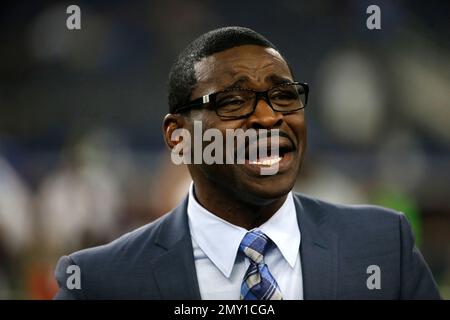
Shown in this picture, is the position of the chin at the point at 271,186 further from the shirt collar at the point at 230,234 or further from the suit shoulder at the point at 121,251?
the suit shoulder at the point at 121,251

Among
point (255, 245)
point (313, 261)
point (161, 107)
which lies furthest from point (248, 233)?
point (161, 107)

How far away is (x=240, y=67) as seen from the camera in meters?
1.24

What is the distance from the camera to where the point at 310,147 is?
328 centimetres

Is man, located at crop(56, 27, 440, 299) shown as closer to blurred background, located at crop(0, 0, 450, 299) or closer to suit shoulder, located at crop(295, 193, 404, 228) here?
suit shoulder, located at crop(295, 193, 404, 228)

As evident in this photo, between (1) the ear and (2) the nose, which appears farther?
(1) the ear

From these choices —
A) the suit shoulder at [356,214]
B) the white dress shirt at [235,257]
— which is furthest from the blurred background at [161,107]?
the white dress shirt at [235,257]

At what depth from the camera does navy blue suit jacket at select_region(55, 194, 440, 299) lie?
4.15 ft

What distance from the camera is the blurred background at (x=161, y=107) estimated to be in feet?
9.92

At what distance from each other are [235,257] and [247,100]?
29 centimetres

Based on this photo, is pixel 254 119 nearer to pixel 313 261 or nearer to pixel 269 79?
pixel 269 79

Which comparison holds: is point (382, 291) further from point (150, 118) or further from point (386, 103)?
point (150, 118)

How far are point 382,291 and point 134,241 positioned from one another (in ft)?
1.55

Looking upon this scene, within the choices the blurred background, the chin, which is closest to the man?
the chin

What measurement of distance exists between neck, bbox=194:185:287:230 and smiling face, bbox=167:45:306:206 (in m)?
0.02
